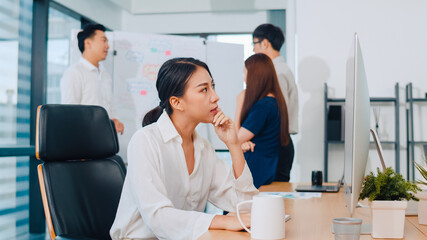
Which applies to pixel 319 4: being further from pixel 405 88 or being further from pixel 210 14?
pixel 210 14

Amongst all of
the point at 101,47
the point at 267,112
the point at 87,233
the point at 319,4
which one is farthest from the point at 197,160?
the point at 319,4

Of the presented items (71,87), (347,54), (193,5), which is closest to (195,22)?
(193,5)

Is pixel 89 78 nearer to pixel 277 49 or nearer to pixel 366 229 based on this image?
pixel 277 49

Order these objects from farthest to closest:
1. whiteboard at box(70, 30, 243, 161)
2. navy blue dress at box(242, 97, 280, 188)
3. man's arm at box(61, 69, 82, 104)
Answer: whiteboard at box(70, 30, 243, 161)
man's arm at box(61, 69, 82, 104)
navy blue dress at box(242, 97, 280, 188)

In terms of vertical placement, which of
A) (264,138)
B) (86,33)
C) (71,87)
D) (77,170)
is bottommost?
(77,170)

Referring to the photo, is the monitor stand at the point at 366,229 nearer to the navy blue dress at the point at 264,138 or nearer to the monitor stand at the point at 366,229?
the monitor stand at the point at 366,229

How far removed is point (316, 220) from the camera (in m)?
1.29

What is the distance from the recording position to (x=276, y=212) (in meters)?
1.01

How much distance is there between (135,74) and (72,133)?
2771mm

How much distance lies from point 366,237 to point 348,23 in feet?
11.3

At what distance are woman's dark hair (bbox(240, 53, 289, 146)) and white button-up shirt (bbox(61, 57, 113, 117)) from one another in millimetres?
1599

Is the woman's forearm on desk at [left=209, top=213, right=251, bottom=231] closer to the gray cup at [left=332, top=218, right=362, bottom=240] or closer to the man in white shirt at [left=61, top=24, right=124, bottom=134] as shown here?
the gray cup at [left=332, top=218, right=362, bottom=240]

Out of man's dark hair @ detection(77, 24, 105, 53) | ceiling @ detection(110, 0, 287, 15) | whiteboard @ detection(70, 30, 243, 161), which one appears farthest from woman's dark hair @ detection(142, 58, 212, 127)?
ceiling @ detection(110, 0, 287, 15)

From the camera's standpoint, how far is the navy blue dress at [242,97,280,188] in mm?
2293
